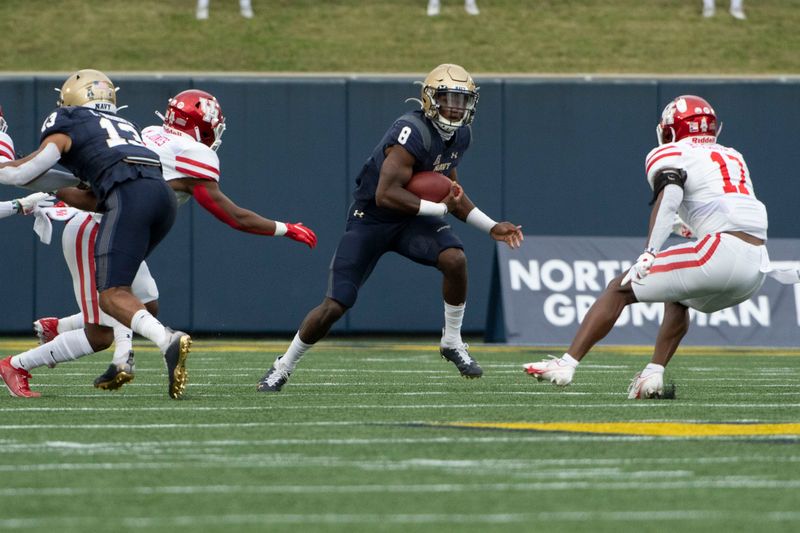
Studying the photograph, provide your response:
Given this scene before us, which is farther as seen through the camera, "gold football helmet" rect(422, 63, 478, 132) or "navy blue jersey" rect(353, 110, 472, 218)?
"gold football helmet" rect(422, 63, 478, 132)

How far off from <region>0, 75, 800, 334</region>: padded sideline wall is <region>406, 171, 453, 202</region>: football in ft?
19.0

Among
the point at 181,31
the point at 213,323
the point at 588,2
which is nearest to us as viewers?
the point at 213,323

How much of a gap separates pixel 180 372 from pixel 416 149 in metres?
1.89

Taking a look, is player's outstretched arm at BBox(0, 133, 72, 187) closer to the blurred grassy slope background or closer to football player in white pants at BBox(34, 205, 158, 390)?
football player in white pants at BBox(34, 205, 158, 390)

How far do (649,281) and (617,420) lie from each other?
1.16 meters

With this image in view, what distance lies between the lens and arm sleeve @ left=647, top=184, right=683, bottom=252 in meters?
6.72

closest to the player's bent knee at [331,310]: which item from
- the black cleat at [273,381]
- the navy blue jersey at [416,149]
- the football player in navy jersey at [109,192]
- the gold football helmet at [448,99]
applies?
the black cleat at [273,381]

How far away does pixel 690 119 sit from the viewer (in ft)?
23.3

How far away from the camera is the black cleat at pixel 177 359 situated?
6.13 meters

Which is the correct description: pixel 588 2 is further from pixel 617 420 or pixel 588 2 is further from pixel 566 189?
pixel 617 420

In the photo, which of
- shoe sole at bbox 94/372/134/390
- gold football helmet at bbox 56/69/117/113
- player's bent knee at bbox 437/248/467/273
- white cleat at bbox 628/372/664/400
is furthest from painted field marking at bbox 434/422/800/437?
gold football helmet at bbox 56/69/117/113

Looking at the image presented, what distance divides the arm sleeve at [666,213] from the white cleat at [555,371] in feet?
2.18

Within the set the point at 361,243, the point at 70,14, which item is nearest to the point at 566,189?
the point at 361,243

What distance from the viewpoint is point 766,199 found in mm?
13742
